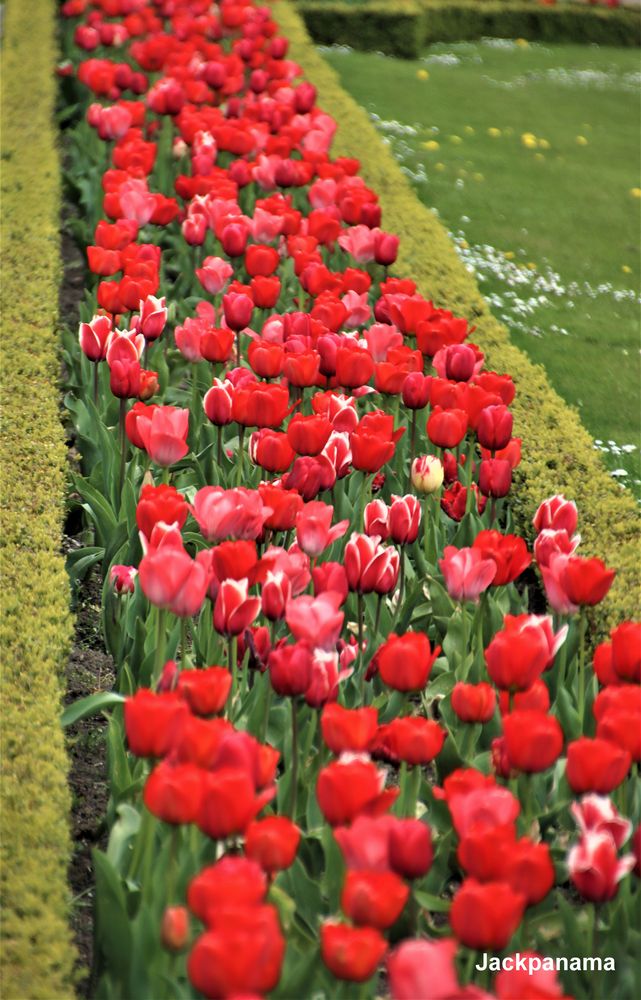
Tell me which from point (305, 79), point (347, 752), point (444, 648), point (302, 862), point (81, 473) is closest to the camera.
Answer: point (347, 752)

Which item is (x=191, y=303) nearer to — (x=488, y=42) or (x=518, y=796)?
(x=518, y=796)

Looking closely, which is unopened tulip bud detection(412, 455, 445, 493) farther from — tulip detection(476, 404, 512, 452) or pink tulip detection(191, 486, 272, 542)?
pink tulip detection(191, 486, 272, 542)

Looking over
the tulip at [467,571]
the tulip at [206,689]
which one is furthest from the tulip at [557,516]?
the tulip at [206,689]

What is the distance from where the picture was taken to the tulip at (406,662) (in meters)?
2.74

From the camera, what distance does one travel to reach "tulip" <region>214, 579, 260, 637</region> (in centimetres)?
296

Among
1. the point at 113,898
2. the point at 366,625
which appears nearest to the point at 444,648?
the point at 366,625

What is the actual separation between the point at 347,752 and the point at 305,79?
8884 mm

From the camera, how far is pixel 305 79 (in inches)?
418

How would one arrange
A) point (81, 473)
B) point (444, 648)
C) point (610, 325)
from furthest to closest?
1. point (610, 325)
2. point (81, 473)
3. point (444, 648)

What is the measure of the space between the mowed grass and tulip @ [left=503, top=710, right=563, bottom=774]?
3.23 metres

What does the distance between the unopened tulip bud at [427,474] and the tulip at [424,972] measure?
221 centimetres

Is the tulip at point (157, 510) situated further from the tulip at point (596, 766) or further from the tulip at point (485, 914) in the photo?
the tulip at point (485, 914)

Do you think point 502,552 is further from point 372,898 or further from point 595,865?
point 372,898

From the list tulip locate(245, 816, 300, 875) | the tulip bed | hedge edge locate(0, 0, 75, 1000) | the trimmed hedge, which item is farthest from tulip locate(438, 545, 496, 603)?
the trimmed hedge
